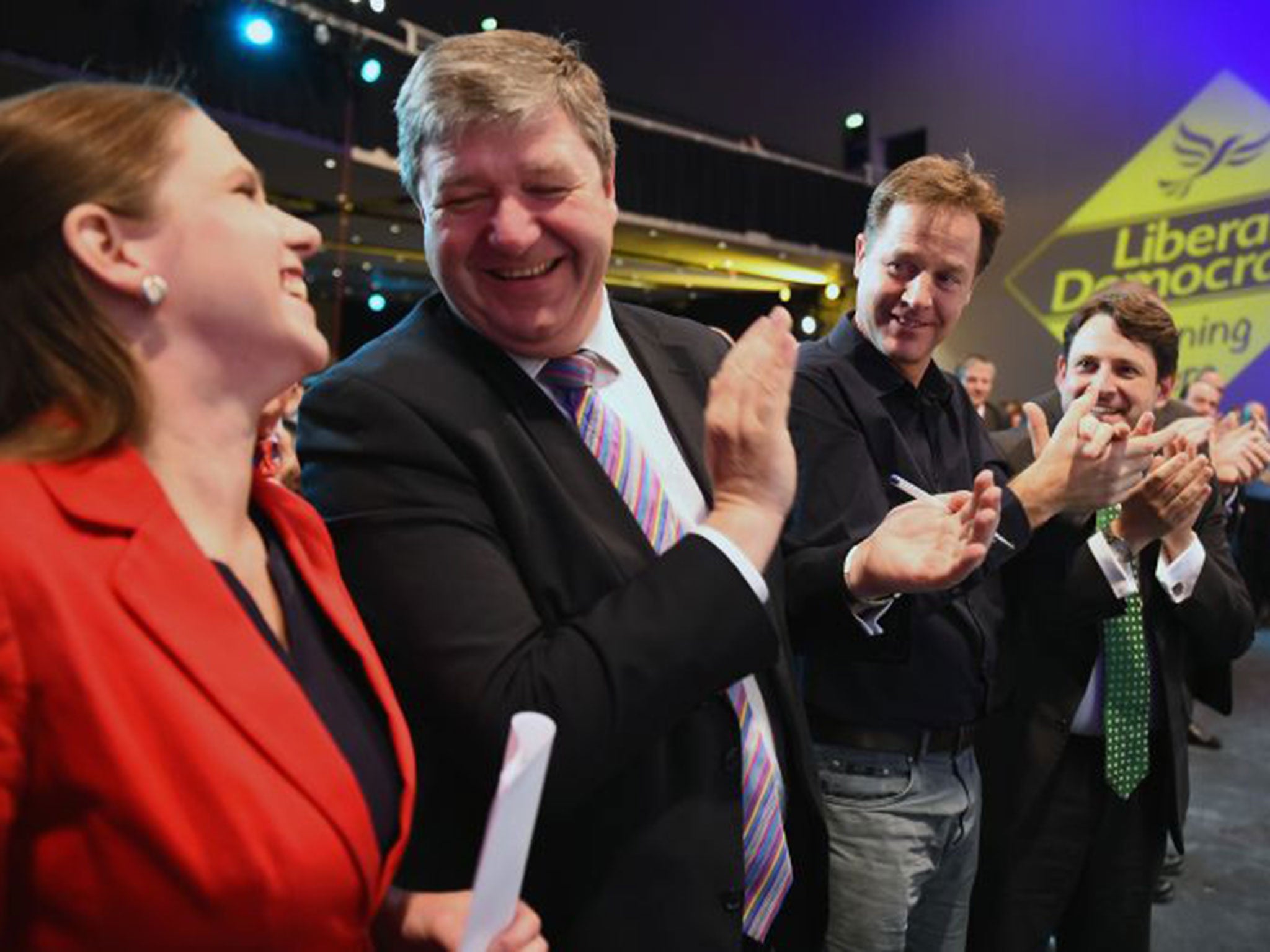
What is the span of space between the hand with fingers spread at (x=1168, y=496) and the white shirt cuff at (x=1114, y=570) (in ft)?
0.17

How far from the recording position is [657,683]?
89 centimetres

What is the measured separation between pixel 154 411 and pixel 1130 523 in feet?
5.34

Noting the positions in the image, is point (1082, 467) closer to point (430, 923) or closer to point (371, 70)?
point (430, 923)

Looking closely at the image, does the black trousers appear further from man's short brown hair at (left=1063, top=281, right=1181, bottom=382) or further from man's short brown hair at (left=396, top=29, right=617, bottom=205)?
man's short brown hair at (left=396, top=29, right=617, bottom=205)

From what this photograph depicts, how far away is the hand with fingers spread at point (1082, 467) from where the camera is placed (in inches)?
63.7

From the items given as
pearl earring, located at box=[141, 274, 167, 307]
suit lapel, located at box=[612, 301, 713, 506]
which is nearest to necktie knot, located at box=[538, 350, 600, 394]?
suit lapel, located at box=[612, 301, 713, 506]

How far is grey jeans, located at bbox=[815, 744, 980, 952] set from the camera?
1.52m

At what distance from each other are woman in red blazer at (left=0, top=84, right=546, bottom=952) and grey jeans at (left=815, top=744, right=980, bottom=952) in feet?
2.61

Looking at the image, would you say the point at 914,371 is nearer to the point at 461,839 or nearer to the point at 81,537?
the point at 461,839

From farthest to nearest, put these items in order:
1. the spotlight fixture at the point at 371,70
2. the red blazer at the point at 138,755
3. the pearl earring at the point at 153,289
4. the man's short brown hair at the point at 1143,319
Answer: the spotlight fixture at the point at 371,70
the man's short brown hair at the point at 1143,319
the pearl earring at the point at 153,289
the red blazer at the point at 138,755

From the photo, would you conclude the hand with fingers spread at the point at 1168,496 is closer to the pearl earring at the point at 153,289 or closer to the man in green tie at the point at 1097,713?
the man in green tie at the point at 1097,713

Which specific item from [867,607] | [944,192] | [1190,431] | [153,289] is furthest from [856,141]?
[153,289]

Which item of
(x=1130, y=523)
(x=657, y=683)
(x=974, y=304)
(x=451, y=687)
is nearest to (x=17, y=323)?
(x=451, y=687)

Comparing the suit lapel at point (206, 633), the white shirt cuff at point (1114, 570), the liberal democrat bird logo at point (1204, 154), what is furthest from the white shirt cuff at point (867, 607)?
the liberal democrat bird logo at point (1204, 154)
